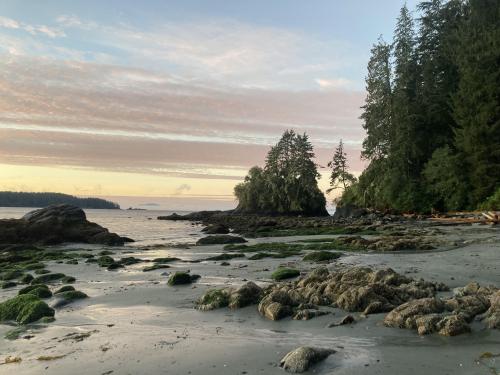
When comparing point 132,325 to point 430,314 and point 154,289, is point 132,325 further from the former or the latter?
point 430,314

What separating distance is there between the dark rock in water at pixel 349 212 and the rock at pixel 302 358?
175 feet

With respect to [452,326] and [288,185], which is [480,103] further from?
[288,185]

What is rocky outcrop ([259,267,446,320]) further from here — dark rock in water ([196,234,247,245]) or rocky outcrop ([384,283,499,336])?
dark rock in water ([196,234,247,245])

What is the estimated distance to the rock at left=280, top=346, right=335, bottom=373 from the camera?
5.62 metres

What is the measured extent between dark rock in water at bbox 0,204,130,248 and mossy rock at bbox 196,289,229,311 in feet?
90.3

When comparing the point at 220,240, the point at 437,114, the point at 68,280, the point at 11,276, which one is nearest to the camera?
the point at 68,280

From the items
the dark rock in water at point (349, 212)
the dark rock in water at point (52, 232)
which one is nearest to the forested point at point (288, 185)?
the dark rock in water at point (349, 212)

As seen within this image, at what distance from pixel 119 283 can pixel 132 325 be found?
649 centimetres

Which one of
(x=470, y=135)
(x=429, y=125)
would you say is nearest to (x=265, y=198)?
(x=429, y=125)

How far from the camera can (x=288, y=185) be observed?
95.5 meters

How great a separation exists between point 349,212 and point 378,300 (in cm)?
5631

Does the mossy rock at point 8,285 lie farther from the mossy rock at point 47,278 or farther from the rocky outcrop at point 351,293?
the rocky outcrop at point 351,293

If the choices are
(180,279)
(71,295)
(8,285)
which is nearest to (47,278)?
(8,285)

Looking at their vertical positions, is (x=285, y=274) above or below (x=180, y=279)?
above
